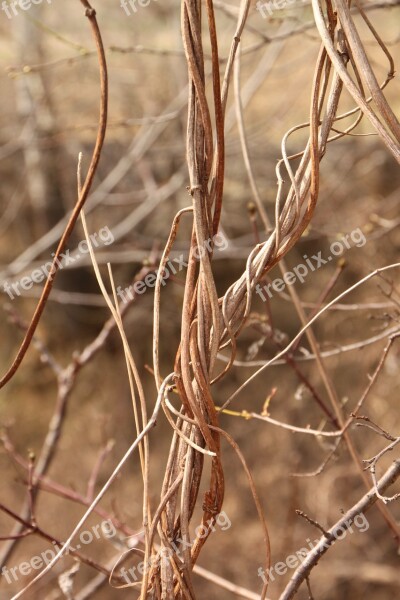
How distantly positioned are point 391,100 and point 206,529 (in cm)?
388

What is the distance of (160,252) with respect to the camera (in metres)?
3.90

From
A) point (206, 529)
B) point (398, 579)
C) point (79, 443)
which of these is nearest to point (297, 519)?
point (398, 579)

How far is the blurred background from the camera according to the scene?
3.65 metres

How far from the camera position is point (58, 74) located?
4.55 metres

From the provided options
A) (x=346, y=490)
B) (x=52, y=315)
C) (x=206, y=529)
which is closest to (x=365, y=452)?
(x=346, y=490)

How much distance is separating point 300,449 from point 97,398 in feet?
4.59

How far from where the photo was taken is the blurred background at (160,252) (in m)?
3.65

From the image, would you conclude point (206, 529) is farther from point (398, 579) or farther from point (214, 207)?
point (398, 579)

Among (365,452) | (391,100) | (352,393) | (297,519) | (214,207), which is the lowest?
(214,207)

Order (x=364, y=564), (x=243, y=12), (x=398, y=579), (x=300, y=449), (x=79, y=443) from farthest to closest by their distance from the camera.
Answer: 1. (x=79, y=443)
2. (x=300, y=449)
3. (x=364, y=564)
4. (x=398, y=579)
5. (x=243, y=12)

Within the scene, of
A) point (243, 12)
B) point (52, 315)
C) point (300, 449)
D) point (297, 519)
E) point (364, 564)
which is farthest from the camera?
point (52, 315)

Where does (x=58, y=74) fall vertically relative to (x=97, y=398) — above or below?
above

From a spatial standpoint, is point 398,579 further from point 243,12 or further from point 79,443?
point 243,12

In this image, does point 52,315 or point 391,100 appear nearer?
point 391,100
